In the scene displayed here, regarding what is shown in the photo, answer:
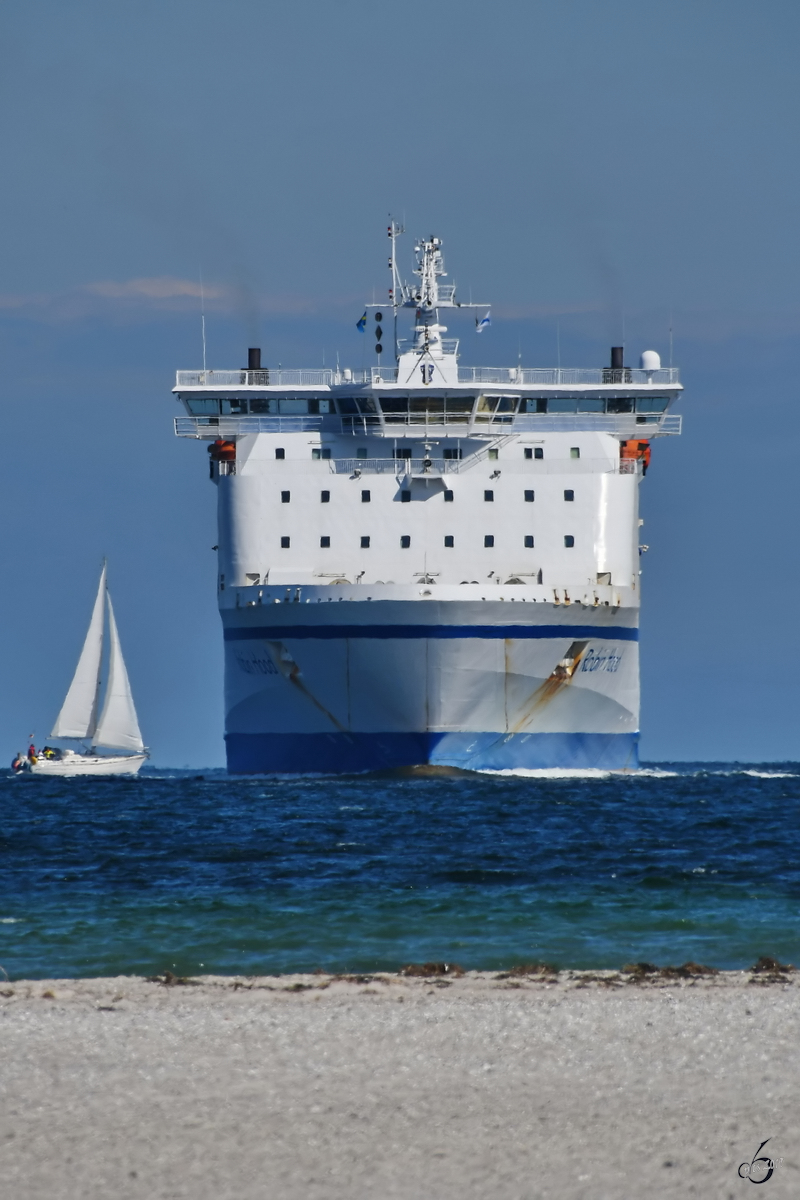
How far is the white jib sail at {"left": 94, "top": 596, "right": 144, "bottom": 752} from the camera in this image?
226ft

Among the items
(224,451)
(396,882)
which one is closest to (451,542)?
(224,451)

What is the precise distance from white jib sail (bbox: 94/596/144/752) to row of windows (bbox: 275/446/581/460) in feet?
83.3

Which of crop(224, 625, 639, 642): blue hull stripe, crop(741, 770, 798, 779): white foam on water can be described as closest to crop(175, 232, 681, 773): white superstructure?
crop(224, 625, 639, 642): blue hull stripe

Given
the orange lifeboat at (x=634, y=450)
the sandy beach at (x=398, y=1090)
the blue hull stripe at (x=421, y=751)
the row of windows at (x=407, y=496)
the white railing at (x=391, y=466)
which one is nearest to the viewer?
the sandy beach at (x=398, y=1090)

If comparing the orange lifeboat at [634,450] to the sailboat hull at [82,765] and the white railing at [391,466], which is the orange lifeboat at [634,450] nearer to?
the white railing at [391,466]

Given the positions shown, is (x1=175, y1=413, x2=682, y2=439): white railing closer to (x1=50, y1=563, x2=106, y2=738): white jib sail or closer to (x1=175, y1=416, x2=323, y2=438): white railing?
(x1=175, y1=416, x2=323, y2=438): white railing

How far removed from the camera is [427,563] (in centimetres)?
4434

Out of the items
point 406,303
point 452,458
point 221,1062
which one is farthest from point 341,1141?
point 406,303

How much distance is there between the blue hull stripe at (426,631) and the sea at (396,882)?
3.56 m

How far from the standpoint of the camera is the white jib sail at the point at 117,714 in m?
68.8

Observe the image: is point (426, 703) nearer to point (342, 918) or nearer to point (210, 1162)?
point (342, 918)

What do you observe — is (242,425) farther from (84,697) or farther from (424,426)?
(84,697)

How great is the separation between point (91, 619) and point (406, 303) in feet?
81.0

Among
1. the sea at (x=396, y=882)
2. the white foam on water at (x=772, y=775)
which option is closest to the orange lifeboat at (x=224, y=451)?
the sea at (x=396, y=882)
